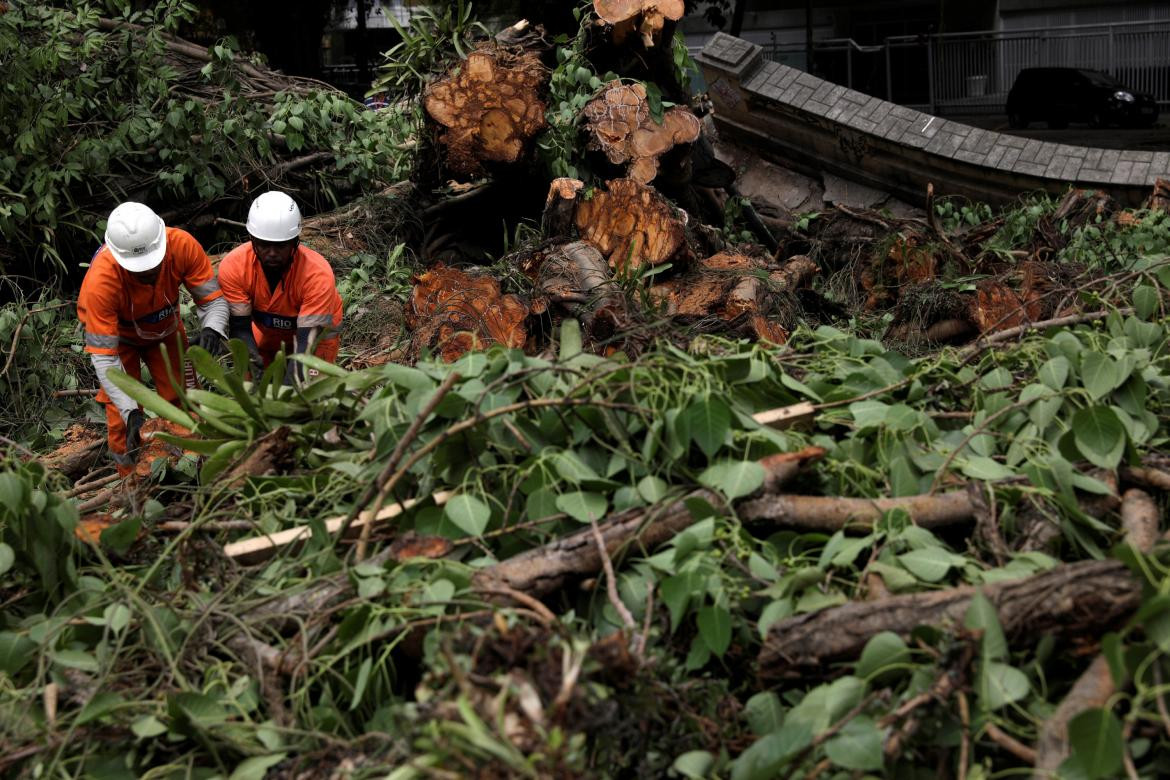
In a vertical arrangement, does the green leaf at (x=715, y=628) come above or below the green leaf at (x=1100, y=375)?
below

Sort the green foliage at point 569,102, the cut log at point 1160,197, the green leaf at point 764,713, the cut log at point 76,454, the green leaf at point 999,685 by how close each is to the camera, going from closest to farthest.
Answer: the green leaf at point 999,685 < the green leaf at point 764,713 < the cut log at point 76,454 < the green foliage at point 569,102 < the cut log at point 1160,197

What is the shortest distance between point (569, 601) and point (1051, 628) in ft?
3.13

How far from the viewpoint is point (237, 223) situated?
7.95m

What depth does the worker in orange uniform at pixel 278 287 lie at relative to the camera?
17.5 ft

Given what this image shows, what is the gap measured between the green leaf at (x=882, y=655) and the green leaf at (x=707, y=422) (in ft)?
2.02

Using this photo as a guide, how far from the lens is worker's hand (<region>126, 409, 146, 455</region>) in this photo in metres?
5.25

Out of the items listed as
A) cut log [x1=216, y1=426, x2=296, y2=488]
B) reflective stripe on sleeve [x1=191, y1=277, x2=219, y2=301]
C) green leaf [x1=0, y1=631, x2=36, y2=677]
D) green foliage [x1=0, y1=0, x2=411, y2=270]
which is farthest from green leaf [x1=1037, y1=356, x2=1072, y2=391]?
green foliage [x1=0, y1=0, x2=411, y2=270]

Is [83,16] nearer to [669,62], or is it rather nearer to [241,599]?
[669,62]

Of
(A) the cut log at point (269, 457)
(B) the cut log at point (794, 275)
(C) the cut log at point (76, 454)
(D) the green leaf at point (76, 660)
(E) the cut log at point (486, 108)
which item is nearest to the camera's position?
(D) the green leaf at point (76, 660)

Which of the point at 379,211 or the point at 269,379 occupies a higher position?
the point at 269,379

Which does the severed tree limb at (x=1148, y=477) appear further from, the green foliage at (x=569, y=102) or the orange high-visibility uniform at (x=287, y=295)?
the green foliage at (x=569, y=102)

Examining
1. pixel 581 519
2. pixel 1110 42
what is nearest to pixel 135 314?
pixel 581 519

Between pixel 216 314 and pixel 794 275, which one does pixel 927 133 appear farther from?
pixel 216 314

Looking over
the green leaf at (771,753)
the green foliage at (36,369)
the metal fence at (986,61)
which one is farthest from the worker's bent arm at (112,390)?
the metal fence at (986,61)
